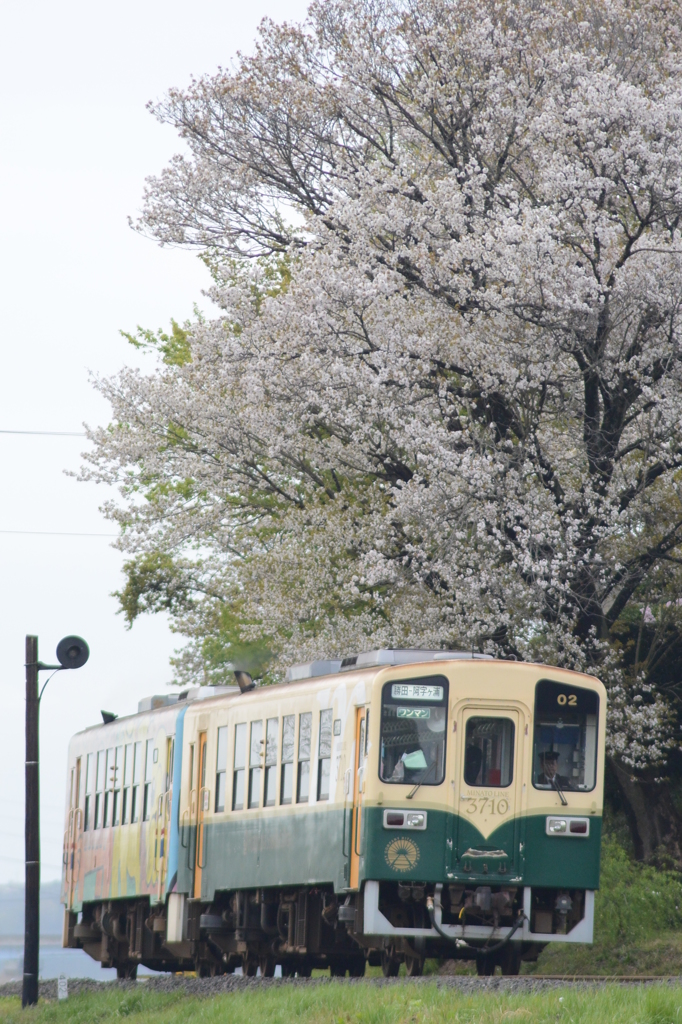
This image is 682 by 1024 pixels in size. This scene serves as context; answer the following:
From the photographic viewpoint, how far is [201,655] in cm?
3325

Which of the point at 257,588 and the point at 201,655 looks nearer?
the point at 257,588

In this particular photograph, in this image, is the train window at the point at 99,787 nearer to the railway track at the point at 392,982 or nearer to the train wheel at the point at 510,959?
the railway track at the point at 392,982

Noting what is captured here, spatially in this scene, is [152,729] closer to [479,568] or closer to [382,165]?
[479,568]

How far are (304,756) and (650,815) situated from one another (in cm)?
943

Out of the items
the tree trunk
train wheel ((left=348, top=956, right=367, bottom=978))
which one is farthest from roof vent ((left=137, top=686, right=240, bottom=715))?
the tree trunk

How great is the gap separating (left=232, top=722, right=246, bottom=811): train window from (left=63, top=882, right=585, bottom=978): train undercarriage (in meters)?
0.95

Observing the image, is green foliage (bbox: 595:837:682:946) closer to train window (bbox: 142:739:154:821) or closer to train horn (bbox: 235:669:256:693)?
train window (bbox: 142:739:154:821)

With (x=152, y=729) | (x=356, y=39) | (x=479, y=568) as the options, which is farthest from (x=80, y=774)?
(x=356, y=39)

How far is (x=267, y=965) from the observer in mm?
16734

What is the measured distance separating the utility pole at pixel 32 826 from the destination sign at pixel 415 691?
292 inches

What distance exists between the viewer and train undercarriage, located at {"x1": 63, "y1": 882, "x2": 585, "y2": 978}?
44.3 feet

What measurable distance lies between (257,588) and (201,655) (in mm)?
9206

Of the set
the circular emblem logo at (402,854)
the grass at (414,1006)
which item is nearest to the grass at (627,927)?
the circular emblem logo at (402,854)

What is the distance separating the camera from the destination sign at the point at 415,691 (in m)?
13.6
